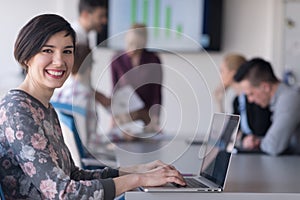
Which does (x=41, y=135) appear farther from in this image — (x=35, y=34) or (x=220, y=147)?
(x=220, y=147)

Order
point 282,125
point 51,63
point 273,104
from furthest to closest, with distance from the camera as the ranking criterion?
1. point 273,104
2. point 282,125
3. point 51,63

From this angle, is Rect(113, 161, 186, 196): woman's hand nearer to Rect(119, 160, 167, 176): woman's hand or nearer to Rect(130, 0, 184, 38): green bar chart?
Rect(119, 160, 167, 176): woman's hand

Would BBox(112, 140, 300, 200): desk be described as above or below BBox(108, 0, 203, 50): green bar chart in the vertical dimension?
below

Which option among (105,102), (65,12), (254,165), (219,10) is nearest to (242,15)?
(219,10)

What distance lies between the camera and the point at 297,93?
3184 millimetres

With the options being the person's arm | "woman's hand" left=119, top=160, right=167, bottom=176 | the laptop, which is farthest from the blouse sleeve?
the person's arm

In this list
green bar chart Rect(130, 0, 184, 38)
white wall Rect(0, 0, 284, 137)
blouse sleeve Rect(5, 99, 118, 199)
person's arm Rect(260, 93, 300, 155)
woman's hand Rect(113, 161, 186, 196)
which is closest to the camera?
blouse sleeve Rect(5, 99, 118, 199)

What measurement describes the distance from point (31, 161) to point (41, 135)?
2.9 inches

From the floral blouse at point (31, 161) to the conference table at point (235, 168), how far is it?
0.19 m

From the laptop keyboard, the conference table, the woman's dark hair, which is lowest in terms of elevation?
the conference table

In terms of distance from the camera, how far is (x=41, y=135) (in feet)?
5.30

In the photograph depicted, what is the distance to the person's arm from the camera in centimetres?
303

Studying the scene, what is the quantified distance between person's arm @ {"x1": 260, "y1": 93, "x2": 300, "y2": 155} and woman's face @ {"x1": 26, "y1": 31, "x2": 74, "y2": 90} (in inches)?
60.7

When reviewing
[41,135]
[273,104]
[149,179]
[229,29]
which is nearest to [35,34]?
[41,135]
